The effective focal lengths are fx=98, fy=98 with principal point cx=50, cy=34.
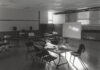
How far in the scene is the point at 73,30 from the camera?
24.1ft

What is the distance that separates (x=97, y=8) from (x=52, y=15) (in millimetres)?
5434

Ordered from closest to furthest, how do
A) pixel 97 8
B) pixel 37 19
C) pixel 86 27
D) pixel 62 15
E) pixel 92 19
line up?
pixel 97 8, pixel 92 19, pixel 86 27, pixel 37 19, pixel 62 15

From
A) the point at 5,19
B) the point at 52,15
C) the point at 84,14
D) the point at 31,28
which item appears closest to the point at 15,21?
the point at 5,19

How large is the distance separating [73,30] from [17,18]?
5924 millimetres

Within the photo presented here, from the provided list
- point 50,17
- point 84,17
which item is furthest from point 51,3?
point 50,17

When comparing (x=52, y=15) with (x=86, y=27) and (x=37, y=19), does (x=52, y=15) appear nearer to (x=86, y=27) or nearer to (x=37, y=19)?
(x=37, y=19)

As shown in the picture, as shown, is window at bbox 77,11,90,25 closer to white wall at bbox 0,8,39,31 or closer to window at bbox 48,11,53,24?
window at bbox 48,11,53,24

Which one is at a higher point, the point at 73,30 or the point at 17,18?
the point at 17,18

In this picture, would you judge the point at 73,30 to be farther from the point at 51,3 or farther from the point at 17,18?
the point at 17,18

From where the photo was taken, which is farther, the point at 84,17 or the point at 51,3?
the point at 84,17

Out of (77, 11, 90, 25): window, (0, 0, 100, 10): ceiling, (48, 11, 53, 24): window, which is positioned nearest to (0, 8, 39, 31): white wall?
(48, 11, 53, 24): window

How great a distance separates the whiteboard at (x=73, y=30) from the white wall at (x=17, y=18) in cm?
423

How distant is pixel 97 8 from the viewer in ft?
27.1

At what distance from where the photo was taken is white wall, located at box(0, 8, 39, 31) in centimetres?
941
